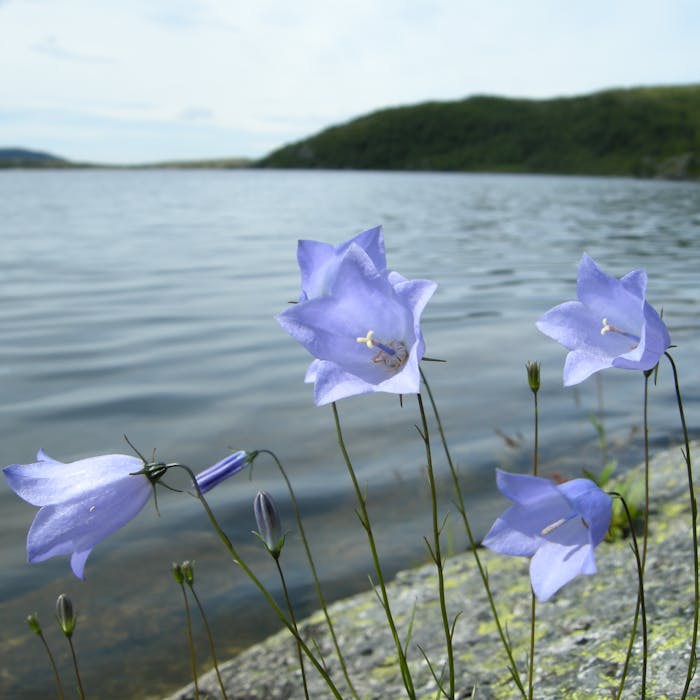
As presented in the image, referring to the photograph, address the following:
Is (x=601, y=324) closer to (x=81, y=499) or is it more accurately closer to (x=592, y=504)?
(x=592, y=504)

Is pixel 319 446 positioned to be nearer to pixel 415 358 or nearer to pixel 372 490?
pixel 372 490

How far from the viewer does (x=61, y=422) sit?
7.65m

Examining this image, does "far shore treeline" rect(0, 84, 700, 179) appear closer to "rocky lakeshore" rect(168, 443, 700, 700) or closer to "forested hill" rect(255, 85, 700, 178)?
"forested hill" rect(255, 85, 700, 178)

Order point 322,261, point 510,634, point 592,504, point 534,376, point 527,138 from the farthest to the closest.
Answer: point 527,138
point 510,634
point 534,376
point 322,261
point 592,504

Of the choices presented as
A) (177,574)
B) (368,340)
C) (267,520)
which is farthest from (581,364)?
(177,574)

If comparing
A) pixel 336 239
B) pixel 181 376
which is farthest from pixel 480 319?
pixel 336 239

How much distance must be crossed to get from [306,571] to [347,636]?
1196mm

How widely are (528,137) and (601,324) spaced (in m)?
177

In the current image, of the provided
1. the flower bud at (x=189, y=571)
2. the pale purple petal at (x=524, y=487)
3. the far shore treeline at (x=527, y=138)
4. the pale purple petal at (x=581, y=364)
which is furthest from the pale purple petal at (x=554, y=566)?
the far shore treeline at (x=527, y=138)

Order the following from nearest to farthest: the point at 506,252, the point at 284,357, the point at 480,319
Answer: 1. the point at 284,357
2. the point at 480,319
3. the point at 506,252

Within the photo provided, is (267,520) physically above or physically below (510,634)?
above

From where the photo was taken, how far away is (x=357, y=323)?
6.14 ft

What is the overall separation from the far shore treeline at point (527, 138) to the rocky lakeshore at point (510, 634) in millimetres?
130885

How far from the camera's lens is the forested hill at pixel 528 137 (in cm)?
14988
